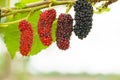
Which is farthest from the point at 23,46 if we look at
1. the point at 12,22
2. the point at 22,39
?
the point at 12,22

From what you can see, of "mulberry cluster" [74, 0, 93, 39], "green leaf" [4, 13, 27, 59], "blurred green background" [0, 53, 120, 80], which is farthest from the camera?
"blurred green background" [0, 53, 120, 80]

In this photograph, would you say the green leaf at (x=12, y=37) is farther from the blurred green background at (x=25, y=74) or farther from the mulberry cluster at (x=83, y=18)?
the blurred green background at (x=25, y=74)

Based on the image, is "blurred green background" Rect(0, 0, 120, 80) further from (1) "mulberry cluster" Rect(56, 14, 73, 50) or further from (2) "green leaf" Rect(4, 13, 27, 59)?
(1) "mulberry cluster" Rect(56, 14, 73, 50)

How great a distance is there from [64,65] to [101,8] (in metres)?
17.6

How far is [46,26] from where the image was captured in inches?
65.5

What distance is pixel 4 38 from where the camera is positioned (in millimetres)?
1976

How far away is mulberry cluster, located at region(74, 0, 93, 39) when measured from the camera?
1589 millimetres

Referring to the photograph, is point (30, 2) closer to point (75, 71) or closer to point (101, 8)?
point (101, 8)

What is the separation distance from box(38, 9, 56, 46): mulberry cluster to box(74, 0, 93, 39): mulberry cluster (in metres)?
0.09

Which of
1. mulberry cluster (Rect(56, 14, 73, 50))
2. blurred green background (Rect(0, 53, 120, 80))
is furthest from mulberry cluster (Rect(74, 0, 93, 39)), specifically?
blurred green background (Rect(0, 53, 120, 80))

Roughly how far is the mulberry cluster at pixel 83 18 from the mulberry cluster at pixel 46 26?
88 millimetres

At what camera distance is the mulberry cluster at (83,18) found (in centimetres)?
159

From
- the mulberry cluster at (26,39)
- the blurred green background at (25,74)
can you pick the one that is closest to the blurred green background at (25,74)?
the blurred green background at (25,74)

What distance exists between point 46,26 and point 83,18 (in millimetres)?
127
